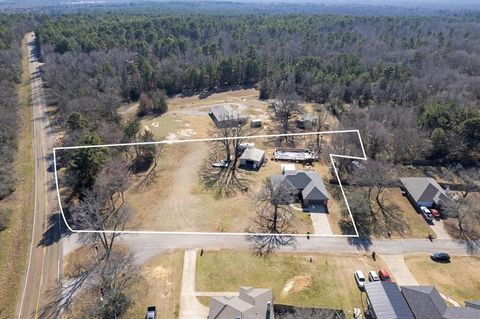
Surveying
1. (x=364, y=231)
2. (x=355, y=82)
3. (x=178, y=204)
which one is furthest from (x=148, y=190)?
(x=355, y=82)

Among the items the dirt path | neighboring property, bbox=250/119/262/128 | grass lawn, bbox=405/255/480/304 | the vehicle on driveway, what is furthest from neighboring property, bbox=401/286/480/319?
neighboring property, bbox=250/119/262/128

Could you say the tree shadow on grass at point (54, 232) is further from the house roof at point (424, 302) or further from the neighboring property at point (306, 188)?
the house roof at point (424, 302)

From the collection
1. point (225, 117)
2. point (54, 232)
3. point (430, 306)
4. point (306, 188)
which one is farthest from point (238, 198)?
point (225, 117)

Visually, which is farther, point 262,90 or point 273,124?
point 262,90

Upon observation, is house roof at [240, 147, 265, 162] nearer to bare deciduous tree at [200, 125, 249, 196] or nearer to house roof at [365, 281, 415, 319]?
bare deciduous tree at [200, 125, 249, 196]

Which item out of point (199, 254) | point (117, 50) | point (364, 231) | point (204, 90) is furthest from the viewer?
point (117, 50)

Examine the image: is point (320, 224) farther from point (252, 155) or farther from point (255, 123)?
point (255, 123)

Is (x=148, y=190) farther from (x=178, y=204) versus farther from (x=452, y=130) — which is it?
(x=452, y=130)
